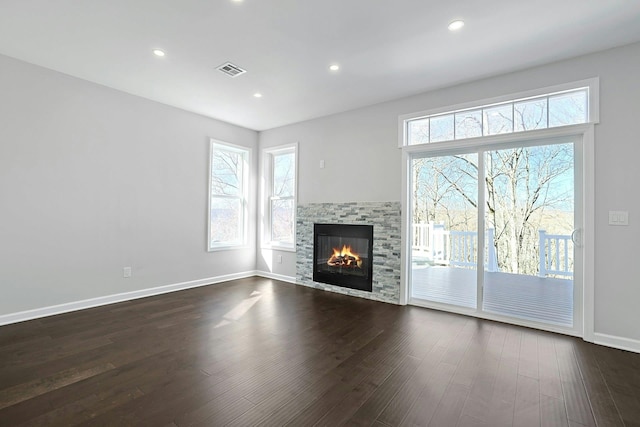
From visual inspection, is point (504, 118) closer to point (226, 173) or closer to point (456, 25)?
point (456, 25)

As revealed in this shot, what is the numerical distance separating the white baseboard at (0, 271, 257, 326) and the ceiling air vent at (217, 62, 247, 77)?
3.25 metres

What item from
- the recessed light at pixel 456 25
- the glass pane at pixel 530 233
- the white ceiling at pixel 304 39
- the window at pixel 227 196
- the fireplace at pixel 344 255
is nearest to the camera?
the white ceiling at pixel 304 39

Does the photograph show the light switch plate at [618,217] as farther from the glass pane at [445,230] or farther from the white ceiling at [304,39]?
the white ceiling at [304,39]

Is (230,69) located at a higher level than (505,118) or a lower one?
higher

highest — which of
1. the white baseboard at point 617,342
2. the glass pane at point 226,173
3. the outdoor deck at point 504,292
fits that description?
the glass pane at point 226,173

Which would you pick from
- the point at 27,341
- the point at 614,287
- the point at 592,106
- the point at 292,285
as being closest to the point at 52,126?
the point at 27,341

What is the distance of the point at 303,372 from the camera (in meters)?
2.28

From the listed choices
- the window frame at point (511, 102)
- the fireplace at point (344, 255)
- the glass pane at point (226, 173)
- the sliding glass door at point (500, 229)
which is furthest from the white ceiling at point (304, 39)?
the fireplace at point (344, 255)

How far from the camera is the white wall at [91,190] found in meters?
3.29

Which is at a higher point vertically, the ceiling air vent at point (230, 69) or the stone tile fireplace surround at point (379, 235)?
the ceiling air vent at point (230, 69)

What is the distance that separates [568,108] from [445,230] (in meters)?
1.83

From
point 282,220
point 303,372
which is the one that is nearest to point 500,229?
point 303,372

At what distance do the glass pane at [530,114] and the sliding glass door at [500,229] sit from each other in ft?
0.62

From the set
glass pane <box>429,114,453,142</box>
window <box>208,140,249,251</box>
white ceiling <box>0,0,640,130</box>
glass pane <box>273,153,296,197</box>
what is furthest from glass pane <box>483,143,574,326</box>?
window <box>208,140,249,251</box>
